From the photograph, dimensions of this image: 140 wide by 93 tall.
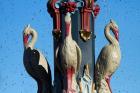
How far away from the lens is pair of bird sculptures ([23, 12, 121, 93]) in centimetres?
2367

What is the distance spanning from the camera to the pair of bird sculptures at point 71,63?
23.7m

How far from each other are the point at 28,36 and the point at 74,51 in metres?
3.00

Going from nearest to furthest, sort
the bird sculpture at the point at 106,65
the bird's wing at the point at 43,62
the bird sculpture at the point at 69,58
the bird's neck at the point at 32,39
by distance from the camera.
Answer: the bird sculpture at the point at 69,58 → the bird sculpture at the point at 106,65 → the bird's wing at the point at 43,62 → the bird's neck at the point at 32,39

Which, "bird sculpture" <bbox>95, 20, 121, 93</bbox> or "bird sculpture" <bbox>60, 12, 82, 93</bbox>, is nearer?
"bird sculpture" <bbox>60, 12, 82, 93</bbox>

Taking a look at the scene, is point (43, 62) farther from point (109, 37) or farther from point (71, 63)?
point (109, 37)

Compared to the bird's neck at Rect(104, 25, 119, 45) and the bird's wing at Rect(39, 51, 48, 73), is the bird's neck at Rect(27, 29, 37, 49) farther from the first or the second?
the bird's neck at Rect(104, 25, 119, 45)

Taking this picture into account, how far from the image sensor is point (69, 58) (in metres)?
23.5

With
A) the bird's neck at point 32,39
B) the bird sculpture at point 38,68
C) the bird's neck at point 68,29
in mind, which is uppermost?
the bird's neck at point 68,29

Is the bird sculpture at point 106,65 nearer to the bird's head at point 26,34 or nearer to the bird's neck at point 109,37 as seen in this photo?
the bird's neck at point 109,37

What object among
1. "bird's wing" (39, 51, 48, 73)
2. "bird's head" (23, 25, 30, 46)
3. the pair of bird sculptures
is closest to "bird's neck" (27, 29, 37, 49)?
the pair of bird sculptures

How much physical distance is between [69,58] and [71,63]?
7.6 inches

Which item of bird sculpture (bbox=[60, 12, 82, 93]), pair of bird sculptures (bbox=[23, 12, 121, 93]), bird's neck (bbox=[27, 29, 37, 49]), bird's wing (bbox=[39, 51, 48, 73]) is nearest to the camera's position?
bird sculpture (bbox=[60, 12, 82, 93])

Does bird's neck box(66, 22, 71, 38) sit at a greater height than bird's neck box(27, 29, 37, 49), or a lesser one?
greater

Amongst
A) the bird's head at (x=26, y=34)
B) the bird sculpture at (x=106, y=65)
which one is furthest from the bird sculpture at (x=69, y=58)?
the bird's head at (x=26, y=34)
